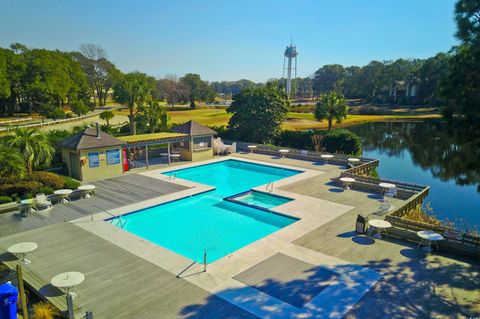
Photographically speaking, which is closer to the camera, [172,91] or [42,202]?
[42,202]

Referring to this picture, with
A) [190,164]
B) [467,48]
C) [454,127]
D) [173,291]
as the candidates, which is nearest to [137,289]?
[173,291]

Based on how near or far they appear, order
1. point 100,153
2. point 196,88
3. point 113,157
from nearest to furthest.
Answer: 1. point 100,153
2. point 113,157
3. point 196,88

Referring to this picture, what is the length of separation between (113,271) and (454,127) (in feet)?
38.9

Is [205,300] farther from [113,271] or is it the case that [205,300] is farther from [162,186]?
[162,186]

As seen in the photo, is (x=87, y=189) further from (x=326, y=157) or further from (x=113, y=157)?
(x=326, y=157)

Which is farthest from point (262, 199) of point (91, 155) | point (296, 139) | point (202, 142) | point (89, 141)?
point (296, 139)

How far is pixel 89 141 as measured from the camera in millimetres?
22312

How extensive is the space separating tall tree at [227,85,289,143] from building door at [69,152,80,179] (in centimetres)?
1877

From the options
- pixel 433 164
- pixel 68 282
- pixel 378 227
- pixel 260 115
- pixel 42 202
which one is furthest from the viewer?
pixel 260 115

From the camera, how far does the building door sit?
72.4ft

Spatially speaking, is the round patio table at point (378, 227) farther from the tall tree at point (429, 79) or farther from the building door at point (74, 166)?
the tall tree at point (429, 79)

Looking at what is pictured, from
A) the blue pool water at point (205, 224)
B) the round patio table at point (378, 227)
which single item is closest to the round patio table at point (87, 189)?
the blue pool water at point (205, 224)

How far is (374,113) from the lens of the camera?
85.2 metres

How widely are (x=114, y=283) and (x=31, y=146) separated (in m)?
14.4
